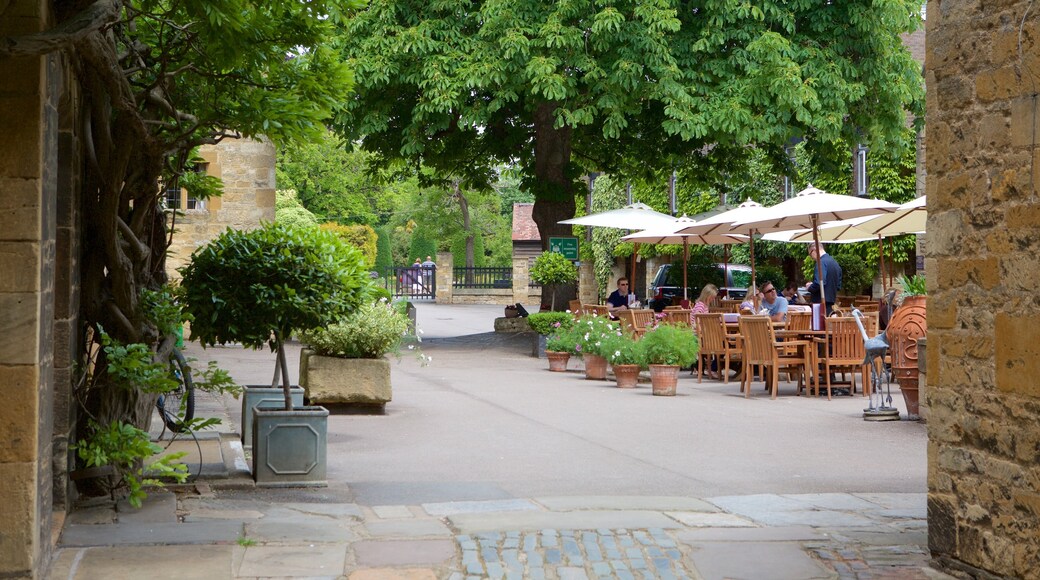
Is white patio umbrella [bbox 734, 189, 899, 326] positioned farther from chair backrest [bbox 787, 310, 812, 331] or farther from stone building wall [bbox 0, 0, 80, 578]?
stone building wall [bbox 0, 0, 80, 578]

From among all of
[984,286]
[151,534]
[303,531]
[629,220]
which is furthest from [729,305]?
[151,534]

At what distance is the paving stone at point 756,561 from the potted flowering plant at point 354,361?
20.1 ft

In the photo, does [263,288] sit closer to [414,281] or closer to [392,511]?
[392,511]

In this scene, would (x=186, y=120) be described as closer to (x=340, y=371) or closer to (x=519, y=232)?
(x=340, y=371)

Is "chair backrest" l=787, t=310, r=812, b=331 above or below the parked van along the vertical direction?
below

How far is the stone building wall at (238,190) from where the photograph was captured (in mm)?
23469

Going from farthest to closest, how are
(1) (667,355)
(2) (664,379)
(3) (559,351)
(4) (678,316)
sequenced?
(4) (678,316) → (3) (559,351) → (1) (667,355) → (2) (664,379)

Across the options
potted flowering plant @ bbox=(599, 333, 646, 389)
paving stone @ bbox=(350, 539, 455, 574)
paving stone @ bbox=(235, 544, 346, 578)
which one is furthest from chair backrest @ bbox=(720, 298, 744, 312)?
paving stone @ bbox=(235, 544, 346, 578)

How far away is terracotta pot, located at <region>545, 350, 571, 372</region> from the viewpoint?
1797 cm

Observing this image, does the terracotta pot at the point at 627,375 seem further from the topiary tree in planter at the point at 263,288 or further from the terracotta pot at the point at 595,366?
the topiary tree in planter at the point at 263,288

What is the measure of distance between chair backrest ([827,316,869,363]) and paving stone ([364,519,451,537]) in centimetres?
→ 845

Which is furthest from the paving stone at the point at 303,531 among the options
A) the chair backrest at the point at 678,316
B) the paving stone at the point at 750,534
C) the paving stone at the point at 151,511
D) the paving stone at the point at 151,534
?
the chair backrest at the point at 678,316

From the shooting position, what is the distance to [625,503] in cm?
741

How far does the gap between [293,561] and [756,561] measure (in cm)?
228
